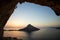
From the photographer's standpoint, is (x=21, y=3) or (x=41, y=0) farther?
(x=21, y=3)

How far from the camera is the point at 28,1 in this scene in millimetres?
12391

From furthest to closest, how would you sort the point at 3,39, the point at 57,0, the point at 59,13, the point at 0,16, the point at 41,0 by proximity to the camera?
the point at 3,39 → the point at 0,16 → the point at 59,13 → the point at 41,0 → the point at 57,0

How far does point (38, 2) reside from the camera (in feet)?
40.2

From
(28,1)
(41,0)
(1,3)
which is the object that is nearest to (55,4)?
(41,0)

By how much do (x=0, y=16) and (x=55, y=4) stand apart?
652 centimetres


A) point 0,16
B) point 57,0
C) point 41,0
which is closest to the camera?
point 57,0

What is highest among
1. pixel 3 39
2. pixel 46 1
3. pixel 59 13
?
pixel 46 1

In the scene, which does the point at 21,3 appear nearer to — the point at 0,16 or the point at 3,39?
the point at 0,16

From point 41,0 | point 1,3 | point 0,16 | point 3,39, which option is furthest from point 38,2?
point 3,39

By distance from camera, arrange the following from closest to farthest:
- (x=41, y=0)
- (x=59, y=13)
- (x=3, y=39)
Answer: (x=41, y=0) < (x=59, y=13) < (x=3, y=39)

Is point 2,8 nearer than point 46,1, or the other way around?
point 46,1

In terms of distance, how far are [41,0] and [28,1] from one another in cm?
146

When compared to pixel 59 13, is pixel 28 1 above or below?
above

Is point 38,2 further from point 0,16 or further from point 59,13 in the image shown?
point 0,16
